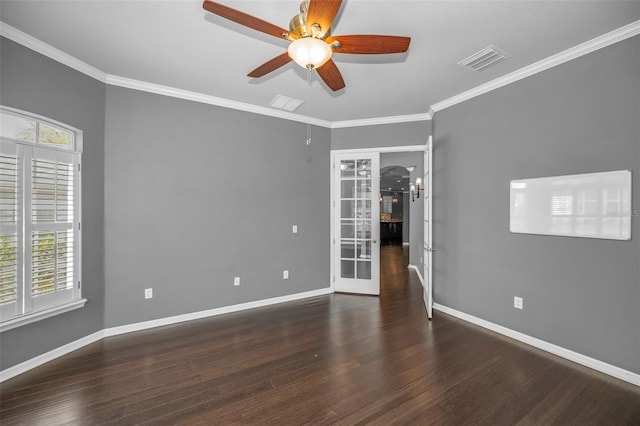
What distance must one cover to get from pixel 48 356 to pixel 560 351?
4.89 metres

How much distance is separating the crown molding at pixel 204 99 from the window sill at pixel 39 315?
2.40 metres

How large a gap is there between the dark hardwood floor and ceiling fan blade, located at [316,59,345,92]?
2475mm

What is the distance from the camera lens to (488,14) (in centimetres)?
223

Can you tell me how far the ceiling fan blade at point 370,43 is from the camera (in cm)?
175

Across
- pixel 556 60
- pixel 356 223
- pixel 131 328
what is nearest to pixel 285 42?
pixel 556 60

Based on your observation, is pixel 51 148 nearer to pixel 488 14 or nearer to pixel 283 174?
pixel 283 174

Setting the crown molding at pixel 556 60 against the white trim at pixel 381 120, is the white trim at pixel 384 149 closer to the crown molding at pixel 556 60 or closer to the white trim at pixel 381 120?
the white trim at pixel 381 120

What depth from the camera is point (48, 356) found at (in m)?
2.69

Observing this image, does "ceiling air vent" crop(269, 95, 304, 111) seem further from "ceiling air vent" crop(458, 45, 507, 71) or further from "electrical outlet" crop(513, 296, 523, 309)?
"electrical outlet" crop(513, 296, 523, 309)

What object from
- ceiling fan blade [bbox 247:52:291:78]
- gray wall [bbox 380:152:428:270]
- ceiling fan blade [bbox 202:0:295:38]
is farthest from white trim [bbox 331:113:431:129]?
ceiling fan blade [bbox 202:0:295:38]

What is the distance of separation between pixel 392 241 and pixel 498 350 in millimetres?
9890

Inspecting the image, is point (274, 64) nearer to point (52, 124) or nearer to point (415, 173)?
point (52, 124)

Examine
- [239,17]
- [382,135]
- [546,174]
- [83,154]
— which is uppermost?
[382,135]

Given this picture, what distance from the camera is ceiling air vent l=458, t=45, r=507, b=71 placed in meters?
2.72
